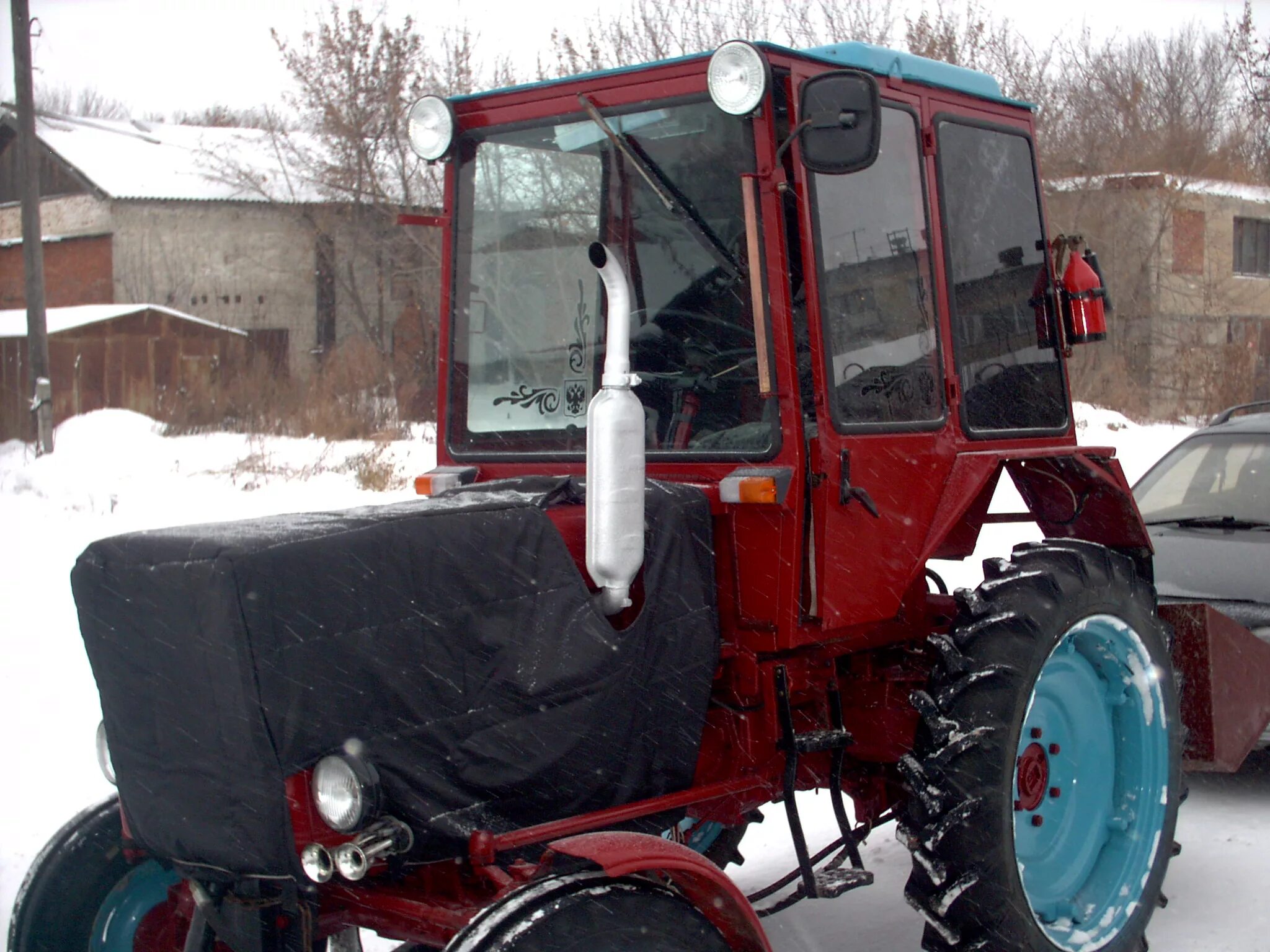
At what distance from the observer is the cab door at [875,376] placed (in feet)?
10.8

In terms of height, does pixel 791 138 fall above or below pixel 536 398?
above

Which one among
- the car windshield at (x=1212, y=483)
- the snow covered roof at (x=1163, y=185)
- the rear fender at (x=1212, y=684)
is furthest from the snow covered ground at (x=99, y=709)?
the snow covered roof at (x=1163, y=185)

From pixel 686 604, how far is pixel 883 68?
5.28 feet

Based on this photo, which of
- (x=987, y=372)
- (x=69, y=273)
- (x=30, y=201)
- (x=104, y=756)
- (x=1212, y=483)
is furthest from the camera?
(x=69, y=273)

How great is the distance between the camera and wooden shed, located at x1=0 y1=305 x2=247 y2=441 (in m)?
20.0

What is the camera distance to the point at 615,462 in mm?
2779

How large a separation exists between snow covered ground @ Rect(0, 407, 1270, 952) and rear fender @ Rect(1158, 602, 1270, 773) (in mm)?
526

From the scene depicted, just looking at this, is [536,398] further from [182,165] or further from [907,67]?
[182,165]

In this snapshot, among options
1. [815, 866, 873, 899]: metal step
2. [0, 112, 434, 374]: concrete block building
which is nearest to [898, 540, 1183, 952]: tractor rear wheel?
[815, 866, 873, 899]: metal step

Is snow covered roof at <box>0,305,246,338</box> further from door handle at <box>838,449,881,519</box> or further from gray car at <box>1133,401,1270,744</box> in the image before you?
door handle at <box>838,449,881,519</box>

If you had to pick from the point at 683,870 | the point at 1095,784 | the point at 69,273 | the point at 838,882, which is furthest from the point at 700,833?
the point at 69,273

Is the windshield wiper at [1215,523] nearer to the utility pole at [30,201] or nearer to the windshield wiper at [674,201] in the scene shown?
the windshield wiper at [674,201]

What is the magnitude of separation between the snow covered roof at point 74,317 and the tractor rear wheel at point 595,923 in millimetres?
21160

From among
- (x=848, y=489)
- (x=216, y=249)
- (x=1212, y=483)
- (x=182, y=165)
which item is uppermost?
(x=182, y=165)
